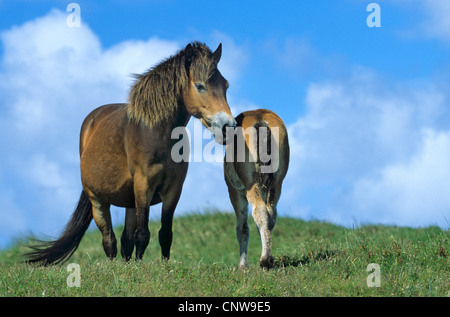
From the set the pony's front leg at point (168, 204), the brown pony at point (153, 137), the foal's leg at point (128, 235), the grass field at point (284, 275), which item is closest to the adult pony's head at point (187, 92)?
the brown pony at point (153, 137)

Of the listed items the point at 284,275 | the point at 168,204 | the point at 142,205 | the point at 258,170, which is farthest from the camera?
the point at 168,204

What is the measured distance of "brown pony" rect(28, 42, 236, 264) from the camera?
23.3 feet

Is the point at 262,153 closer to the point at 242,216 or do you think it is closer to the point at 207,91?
the point at 242,216

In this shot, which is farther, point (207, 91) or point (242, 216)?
point (242, 216)

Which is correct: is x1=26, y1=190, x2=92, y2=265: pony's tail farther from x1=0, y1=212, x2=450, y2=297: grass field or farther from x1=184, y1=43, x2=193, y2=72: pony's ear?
x1=184, y1=43, x2=193, y2=72: pony's ear

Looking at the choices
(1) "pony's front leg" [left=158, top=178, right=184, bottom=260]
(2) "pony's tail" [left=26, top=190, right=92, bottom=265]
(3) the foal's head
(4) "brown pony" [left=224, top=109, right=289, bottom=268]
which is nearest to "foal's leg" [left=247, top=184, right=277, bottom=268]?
(4) "brown pony" [left=224, top=109, right=289, bottom=268]

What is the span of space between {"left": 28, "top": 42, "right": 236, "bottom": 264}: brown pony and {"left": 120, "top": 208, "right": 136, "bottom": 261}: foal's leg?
17mm

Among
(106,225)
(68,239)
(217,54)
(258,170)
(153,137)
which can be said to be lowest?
(68,239)

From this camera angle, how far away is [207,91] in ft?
23.1

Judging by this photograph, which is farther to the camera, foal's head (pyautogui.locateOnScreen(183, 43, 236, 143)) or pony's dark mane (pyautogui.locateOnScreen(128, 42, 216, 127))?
pony's dark mane (pyautogui.locateOnScreen(128, 42, 216, 127))

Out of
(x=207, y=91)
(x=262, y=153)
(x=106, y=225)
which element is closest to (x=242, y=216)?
(x=262, y=153)

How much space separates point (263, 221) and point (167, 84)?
234 centimetres
